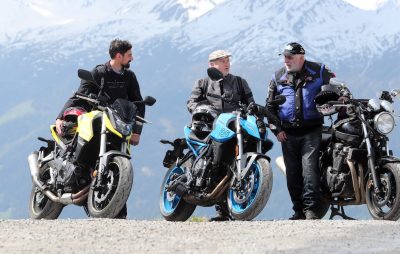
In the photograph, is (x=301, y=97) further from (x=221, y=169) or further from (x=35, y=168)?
(x=35, y=168)

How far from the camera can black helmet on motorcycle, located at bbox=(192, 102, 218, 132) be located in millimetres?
12398

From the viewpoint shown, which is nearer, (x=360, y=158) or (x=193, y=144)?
(x=360, y=158)

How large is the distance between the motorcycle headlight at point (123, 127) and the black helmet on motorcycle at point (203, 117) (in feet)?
3.00

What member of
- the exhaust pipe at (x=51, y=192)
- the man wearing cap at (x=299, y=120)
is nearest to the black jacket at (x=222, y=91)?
the man wearing cap at (x=299, y=120)

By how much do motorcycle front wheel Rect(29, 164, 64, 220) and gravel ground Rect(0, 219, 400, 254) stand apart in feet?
8.48

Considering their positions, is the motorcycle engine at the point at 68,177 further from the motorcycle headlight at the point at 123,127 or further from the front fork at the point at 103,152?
the motorcycle headlight at the point at 123,127

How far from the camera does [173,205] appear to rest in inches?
505

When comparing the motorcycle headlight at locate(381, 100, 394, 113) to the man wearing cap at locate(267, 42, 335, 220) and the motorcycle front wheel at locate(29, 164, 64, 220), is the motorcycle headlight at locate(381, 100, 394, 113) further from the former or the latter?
the motorcycle front wheel at locate(29, 164, 64, 220)

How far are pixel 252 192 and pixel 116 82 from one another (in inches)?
108

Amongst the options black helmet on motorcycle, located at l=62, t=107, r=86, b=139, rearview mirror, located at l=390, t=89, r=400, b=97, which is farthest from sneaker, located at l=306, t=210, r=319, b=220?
black helmet on motorcycle, located at l=62, t=107, r=86, b=139

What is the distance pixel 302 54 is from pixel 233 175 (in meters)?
1.84

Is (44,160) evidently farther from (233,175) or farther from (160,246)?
(160,246)

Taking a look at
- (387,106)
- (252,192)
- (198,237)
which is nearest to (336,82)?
(387,106)

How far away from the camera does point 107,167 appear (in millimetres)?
11664
